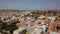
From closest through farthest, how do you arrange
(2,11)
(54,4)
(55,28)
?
1. (55,28)
2. (54,4)
3. (2,11)

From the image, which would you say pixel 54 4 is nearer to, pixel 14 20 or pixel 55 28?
pixel 55 28

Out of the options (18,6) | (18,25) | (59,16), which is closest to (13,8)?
(18,6)

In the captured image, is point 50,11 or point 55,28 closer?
point 55,28

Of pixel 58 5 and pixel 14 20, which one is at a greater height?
pixel 58 5

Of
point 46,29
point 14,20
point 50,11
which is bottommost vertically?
point 46,29

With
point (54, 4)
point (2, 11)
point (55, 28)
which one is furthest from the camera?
point (2, 11)
